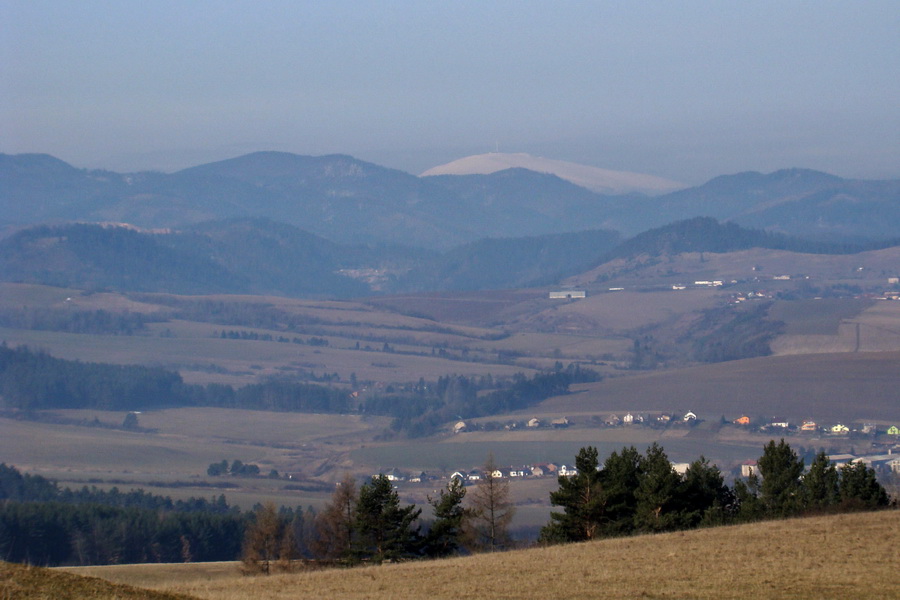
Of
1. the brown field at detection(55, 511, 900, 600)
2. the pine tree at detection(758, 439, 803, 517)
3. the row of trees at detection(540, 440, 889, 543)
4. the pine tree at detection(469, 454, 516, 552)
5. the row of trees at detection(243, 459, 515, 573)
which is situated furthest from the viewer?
the pine tree at detection(758, 439, 803, 517)

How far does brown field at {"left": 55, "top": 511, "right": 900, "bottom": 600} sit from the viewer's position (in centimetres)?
2569

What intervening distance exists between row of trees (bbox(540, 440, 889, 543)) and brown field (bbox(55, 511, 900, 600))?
6165 mm

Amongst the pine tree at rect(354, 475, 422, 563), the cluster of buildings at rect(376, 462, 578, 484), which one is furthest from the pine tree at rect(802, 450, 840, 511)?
Result: the cluster of buildings at rect(376, 462, 578, 484)

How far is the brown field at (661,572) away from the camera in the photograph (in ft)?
84.3

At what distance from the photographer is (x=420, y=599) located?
25.6m

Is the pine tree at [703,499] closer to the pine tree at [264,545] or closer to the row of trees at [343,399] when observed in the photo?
the pine tree at [264,545]

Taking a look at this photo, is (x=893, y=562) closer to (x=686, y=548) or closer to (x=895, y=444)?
(x=686, y=548)

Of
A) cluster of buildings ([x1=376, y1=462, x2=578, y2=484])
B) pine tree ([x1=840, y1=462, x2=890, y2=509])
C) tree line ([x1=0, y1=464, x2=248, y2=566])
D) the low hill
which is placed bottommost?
tree line ([x1=0, y1=464, x2=248, y2=566])

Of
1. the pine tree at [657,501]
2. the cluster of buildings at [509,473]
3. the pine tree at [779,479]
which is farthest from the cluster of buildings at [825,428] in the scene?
the pine tree at [657,501]

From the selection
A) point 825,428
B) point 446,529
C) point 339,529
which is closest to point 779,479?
point 446,529

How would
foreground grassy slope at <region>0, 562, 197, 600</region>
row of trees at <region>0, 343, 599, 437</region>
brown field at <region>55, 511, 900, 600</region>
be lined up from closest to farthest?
1. foreground grassy slope at <region>0, 562, 197, 600</region>
2. brown field at <region>55, 511, 900, 600</region>
3. row of trees at <region>0, 343, 599, 437</region>

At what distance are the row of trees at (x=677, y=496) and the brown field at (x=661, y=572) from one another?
6165mm

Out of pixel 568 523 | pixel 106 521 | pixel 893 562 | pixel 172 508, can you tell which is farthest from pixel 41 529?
pixel 893 562

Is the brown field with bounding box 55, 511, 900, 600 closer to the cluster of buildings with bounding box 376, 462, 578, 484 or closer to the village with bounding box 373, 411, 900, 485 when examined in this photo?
the village with bounding box 373, 411, 900, 485
